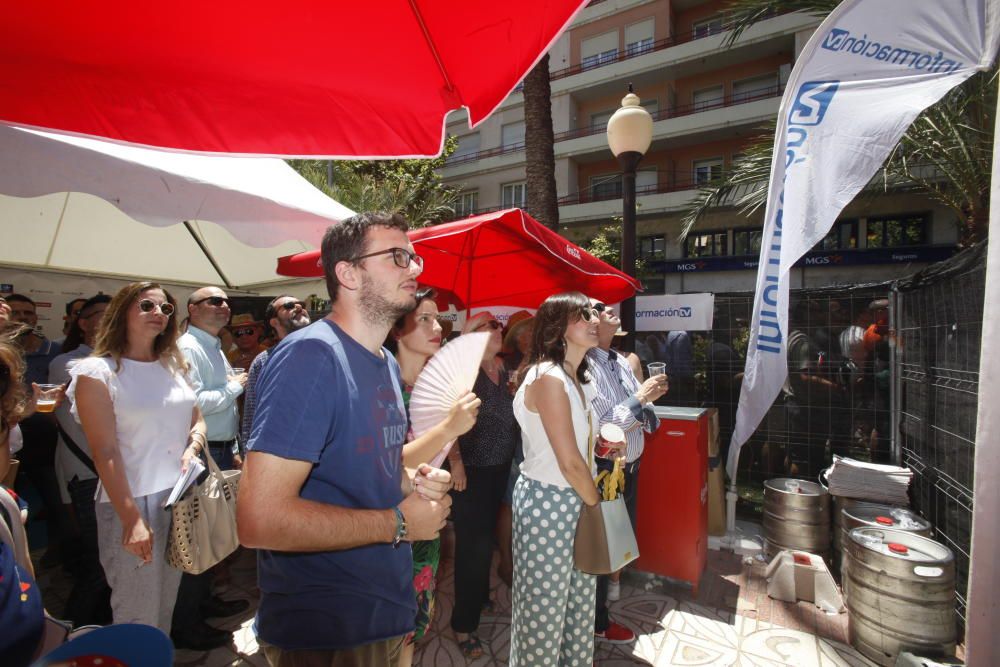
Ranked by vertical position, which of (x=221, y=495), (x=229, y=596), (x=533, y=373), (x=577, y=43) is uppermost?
(x=577, y=43)

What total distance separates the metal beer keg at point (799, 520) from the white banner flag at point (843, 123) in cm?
246

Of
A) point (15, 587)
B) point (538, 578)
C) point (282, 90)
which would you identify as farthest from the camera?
point (538, 578)

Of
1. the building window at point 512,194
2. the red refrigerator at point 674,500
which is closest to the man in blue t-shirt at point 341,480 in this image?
the red refrigerator at point 674,500

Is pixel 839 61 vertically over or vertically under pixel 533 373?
over

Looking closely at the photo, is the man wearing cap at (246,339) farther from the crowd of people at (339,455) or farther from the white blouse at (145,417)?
the white blouse at (145,417)

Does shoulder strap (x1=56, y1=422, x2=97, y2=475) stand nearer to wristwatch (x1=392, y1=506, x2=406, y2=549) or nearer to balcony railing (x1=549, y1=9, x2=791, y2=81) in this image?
wristwatch (x1=392, y1=506, x2=406, y2=549)

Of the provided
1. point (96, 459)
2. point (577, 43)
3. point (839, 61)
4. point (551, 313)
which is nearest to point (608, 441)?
point (551, 313)

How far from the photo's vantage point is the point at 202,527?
7.70ft

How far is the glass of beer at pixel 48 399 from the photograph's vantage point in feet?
7.76

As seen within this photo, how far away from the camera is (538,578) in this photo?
233 centimetres

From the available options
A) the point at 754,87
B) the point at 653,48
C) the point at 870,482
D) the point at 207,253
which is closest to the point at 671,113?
the point at 653,48

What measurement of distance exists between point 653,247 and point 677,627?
2149 centimetres

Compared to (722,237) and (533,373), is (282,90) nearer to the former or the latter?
(533,373)

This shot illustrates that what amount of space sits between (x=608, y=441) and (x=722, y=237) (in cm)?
2185
